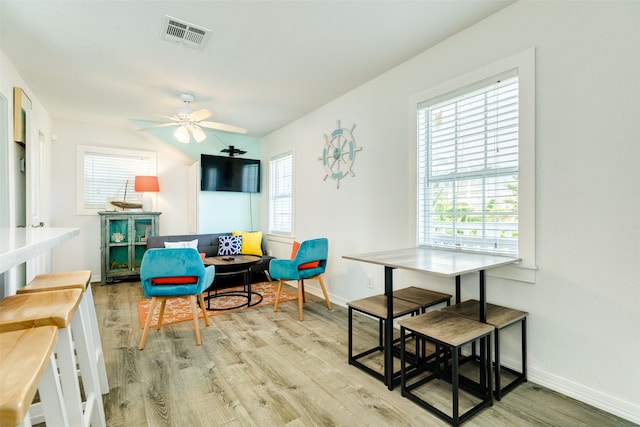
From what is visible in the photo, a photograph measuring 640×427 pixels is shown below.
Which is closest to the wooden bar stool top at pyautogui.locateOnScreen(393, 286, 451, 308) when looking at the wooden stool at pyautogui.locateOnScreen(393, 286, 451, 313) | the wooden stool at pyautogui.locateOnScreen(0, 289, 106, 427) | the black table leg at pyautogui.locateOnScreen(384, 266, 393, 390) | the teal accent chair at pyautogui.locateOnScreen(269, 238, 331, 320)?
the wooden stool at pyautogui.locateOnScreen(393, 286, 451, 313)

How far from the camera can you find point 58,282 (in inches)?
64.6

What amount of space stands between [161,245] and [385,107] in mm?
3641

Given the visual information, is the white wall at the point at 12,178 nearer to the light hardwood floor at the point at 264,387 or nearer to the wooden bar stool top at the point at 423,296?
the light hardwood floor at the point at 264,387

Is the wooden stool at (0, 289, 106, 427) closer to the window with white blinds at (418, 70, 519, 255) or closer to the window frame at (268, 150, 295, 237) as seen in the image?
the window with white blinds at (418, 70, 519, 255)

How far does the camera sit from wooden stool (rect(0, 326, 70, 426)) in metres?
0.55

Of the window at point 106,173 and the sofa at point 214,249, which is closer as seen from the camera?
the sofa at point 214,249

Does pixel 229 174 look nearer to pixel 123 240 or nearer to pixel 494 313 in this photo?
pixel 123 240

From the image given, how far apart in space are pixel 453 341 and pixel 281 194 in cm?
380

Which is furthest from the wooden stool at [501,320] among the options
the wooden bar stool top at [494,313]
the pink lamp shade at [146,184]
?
the pink lamp shade at [146,184]

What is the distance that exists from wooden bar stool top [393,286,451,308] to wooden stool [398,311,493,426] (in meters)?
0.26

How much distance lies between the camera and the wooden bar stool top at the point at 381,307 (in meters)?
2.08

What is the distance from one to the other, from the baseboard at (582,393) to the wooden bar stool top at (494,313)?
14.4 inches

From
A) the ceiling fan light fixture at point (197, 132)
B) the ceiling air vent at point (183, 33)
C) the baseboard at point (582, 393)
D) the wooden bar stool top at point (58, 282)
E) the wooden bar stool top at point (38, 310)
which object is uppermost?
the ceiling air vent at point (183, 33)

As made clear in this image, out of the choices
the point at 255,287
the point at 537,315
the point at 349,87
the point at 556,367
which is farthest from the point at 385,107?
the point at 255,287
